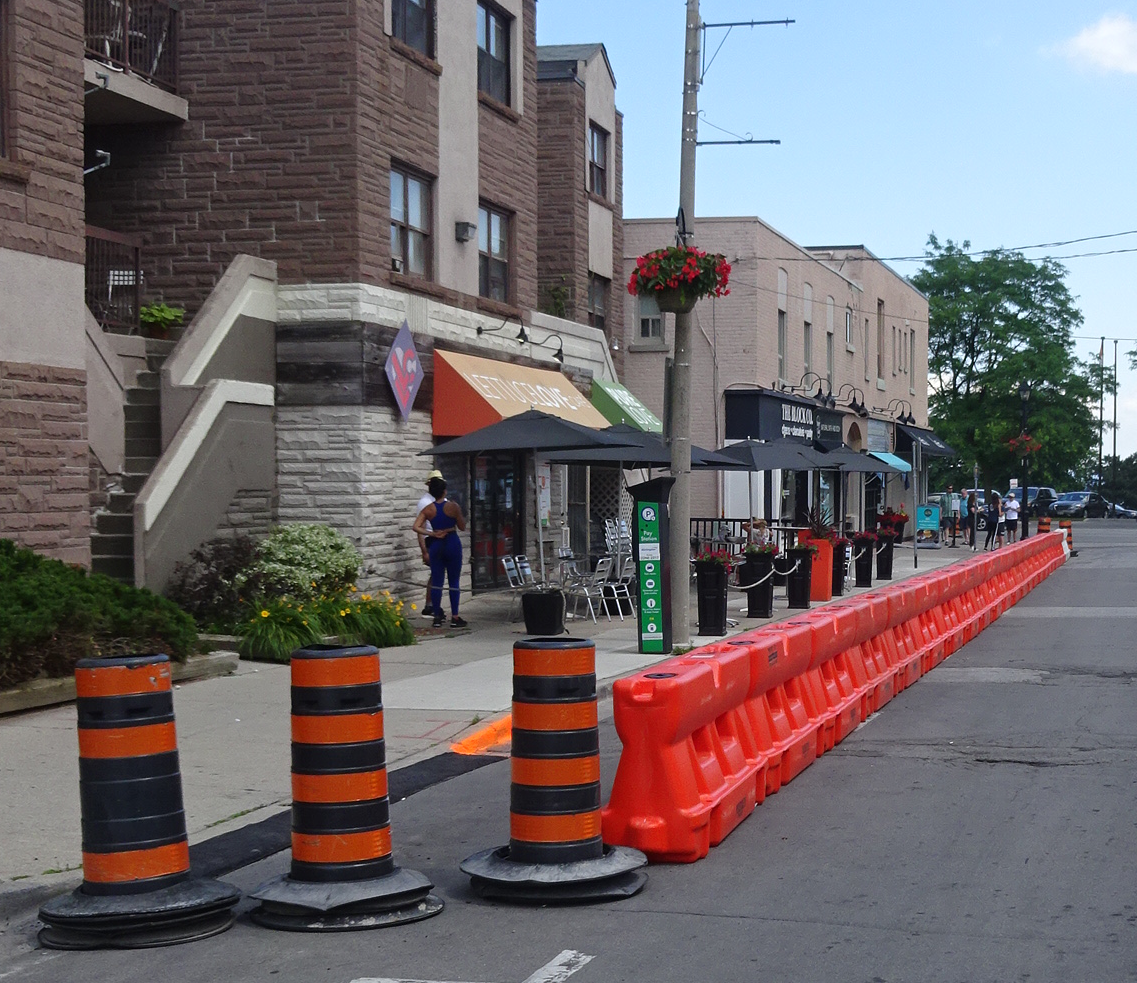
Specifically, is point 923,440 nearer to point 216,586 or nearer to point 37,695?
point 216,586

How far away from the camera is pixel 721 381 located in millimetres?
33562

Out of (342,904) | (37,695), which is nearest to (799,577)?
(37,695)

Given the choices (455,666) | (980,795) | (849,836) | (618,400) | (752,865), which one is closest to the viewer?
(752,865)

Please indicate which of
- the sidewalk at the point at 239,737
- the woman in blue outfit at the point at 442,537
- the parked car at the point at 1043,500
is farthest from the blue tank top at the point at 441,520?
the parked car at the point at 1043,500

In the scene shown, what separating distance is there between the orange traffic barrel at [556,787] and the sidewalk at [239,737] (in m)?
2.02

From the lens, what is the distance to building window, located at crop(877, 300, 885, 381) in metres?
46.9

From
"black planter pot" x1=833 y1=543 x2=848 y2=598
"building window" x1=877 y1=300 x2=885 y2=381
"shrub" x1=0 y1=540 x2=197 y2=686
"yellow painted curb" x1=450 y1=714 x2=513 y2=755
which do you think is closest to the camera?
"yellow painted curb" x1=450 y1=714 x2=513 y2=755

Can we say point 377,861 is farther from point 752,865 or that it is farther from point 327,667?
point 752,865

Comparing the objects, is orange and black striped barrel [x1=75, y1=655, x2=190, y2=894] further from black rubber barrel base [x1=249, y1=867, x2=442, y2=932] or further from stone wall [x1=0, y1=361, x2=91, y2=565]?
stone wall [x1=0, y1=361, x2=91, y2=565]

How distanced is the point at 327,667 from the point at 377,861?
0.85 metres

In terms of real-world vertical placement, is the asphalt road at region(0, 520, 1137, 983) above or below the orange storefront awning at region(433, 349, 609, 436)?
below

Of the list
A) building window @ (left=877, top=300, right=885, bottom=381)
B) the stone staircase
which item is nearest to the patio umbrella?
the stone staircase

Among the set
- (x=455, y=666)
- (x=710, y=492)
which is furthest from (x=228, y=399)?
(x=710, y=492)

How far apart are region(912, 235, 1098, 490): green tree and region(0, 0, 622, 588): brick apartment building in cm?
4829
